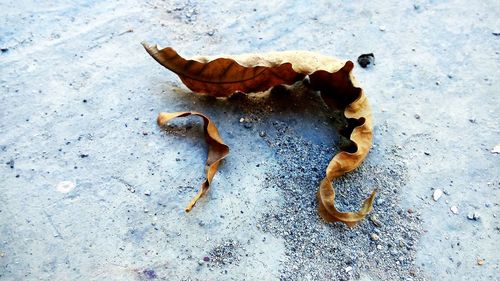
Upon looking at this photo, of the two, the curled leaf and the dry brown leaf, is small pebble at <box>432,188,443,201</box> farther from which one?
the curled leaf

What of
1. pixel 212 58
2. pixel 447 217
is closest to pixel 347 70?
pixel 212 58

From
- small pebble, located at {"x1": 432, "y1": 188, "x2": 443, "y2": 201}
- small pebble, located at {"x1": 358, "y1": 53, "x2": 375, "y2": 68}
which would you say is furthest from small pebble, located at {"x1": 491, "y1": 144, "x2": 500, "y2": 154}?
small pebble, located at {"x1": 358, "y1": 53, "x2": 375, "y2": 68}

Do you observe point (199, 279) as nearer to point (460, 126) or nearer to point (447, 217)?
point (447, 217)

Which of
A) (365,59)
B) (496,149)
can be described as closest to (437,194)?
(496,149)

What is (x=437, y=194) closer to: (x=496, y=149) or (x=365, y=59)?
(x=496, y=149)

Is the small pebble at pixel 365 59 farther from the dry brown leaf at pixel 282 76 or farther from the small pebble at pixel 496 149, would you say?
the small pebble at pixel 496 149

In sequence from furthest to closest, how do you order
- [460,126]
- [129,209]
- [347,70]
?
[460,126] → [347,70] → [129,209]
